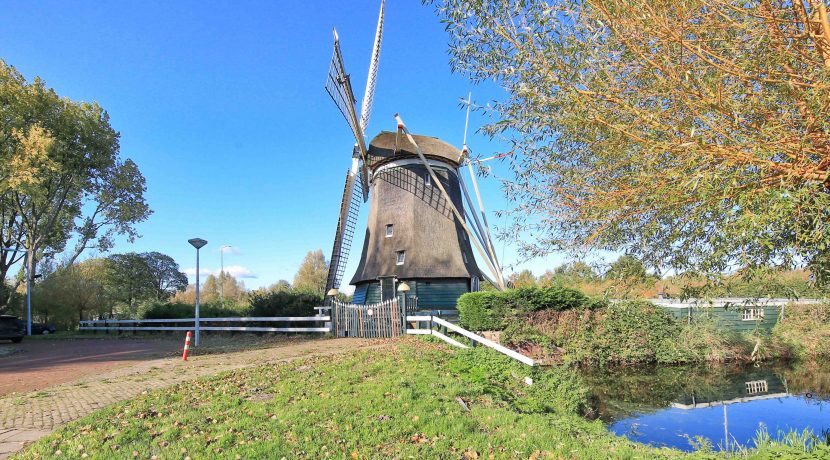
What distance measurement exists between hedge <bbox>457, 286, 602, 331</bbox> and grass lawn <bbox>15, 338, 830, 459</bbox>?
6.40m

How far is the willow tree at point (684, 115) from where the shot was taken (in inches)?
139

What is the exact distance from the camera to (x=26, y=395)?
7805 mm

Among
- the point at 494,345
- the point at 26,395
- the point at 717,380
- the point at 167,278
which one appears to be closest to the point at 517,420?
the point at 494,345

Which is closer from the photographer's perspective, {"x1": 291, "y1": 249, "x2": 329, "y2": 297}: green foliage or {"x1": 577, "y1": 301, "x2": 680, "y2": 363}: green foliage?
{"x1": 577, "y1": 301, "x2": 680, "y2": 363}: green foliage

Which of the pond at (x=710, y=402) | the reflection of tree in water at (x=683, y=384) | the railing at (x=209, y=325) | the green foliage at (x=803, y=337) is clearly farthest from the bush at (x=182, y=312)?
the green foliage at (x=803, y=337)

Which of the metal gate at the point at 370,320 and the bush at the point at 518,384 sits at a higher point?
the metal gate at the point at 370,320

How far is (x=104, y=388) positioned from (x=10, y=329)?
53.7 ft

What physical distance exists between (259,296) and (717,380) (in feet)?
61.1

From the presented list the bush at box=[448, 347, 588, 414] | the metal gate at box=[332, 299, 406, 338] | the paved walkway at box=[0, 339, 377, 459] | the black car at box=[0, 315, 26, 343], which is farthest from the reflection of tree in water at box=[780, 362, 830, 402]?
the black car at box=[0, 315, 26, 343]

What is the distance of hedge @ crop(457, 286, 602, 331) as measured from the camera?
1508cm

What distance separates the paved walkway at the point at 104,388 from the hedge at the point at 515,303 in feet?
12.1

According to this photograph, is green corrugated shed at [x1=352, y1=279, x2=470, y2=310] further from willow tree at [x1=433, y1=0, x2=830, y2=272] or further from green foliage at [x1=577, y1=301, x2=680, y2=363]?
willow tree at [x1=433, y1=0, x2=830, y2=272]

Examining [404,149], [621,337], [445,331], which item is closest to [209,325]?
[404,149]

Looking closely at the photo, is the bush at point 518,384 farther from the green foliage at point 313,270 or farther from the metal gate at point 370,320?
the green foliage at point 313,270
